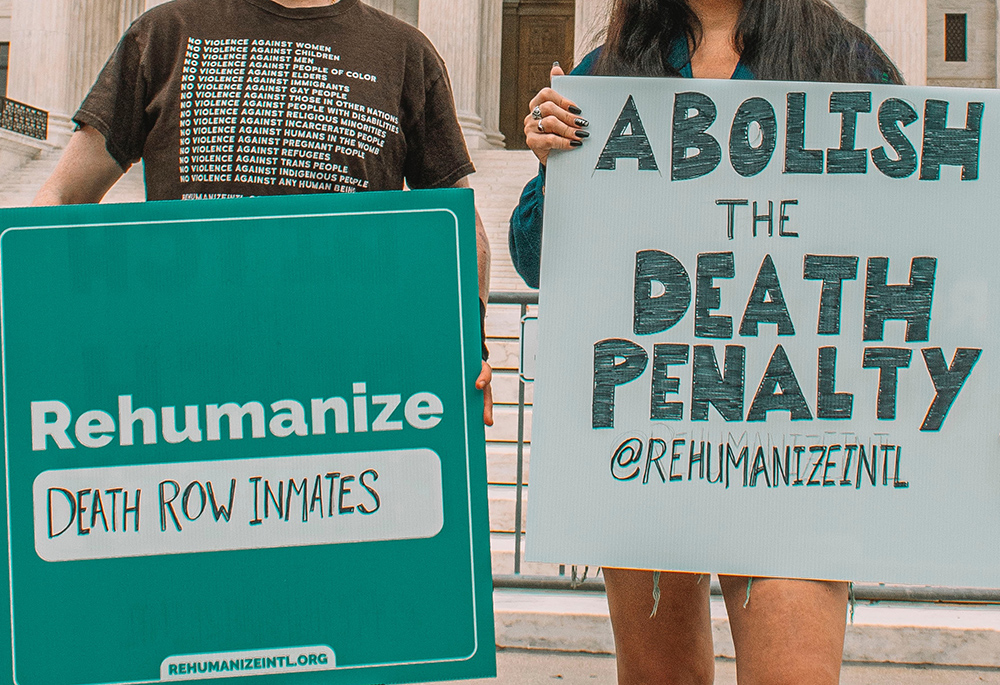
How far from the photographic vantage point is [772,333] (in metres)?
1.80

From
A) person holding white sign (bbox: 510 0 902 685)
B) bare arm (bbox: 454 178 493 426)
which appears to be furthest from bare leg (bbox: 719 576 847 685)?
bare arm (bbox: 454 178 493 426)

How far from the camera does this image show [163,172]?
198 centimetres

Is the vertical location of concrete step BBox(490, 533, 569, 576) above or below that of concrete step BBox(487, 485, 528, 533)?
below

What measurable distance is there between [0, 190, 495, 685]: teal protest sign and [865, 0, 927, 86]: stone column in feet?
48.0

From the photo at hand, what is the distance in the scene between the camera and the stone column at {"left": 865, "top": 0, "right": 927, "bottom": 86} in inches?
566

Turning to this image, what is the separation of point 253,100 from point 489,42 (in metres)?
15.8

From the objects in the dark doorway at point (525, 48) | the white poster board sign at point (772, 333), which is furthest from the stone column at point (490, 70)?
the white poster board sign at point (772, 333)

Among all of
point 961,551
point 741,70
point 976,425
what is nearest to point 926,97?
point 741,70

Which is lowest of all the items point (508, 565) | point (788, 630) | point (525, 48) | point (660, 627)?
point (508, 565)

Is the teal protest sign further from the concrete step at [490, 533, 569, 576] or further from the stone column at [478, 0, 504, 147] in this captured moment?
the stone column at [478, 0, 504, 147]

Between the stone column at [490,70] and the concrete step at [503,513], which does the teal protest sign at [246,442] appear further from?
the stone column at [490,70]

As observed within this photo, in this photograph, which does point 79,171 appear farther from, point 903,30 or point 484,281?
point 903,30

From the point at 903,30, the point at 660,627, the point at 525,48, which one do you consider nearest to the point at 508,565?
the point at 660,627

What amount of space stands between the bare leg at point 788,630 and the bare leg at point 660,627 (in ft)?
0.54
